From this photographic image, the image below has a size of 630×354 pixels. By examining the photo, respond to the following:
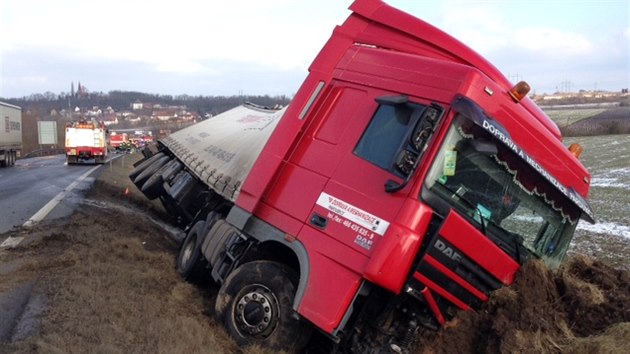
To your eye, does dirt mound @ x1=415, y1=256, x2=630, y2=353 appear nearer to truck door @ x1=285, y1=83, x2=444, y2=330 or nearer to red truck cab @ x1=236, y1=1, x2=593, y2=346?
red truck cab @ x1=236, y1=1, x2=593, y2=346

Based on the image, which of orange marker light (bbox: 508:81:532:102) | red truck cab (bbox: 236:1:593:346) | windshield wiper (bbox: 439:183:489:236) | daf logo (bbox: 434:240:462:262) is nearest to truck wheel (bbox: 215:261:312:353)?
red truck cab (bbox: 236:1:593:346)

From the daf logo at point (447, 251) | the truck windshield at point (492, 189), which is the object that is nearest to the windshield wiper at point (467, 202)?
the truck windshield at point (492, 189)

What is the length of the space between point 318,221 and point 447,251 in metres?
1.11

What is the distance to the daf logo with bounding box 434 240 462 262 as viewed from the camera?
4.74 m

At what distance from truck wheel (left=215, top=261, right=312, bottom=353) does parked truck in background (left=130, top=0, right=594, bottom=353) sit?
0.01 m

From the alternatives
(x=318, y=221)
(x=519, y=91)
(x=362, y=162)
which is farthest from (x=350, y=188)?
(x=519, y=91)

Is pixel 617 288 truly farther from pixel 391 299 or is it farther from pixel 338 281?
pixel 338 281

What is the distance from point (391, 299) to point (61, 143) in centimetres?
8227

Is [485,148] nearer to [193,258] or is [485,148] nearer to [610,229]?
[193,258]

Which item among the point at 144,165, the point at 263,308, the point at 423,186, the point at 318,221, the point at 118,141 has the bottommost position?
the point at 118,141

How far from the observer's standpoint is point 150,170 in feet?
48.5

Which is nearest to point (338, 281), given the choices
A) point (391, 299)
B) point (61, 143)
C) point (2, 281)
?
point (391, 299)

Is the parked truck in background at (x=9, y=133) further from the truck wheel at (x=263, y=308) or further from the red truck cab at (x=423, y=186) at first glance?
the red truck cab at (x=423, y=186)

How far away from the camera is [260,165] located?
612cm
